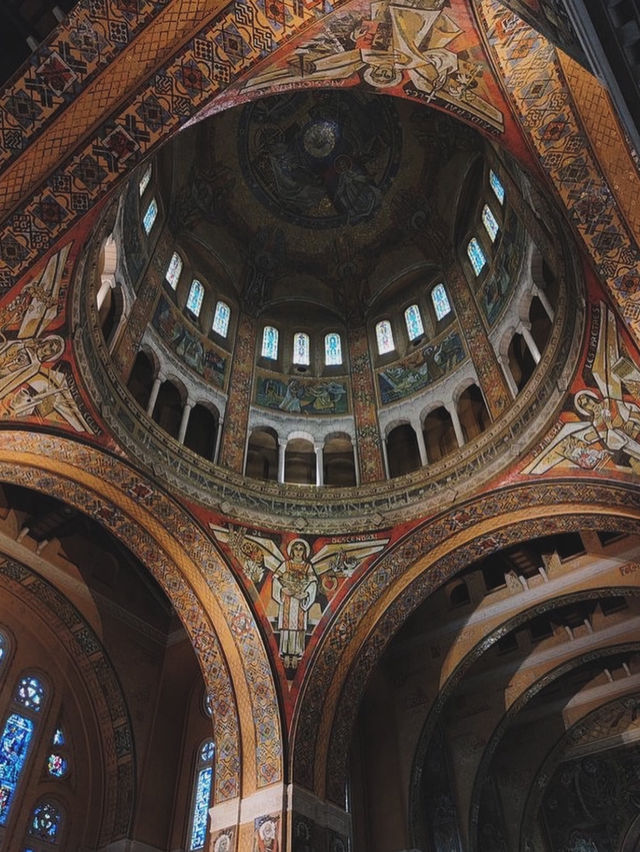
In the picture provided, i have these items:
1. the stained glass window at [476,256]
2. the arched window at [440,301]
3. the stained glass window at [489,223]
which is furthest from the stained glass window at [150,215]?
the stained glass window at [489,223]

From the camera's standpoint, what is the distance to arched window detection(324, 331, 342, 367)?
1684cm

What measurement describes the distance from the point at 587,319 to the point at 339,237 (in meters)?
8.44

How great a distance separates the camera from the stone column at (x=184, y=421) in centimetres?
1369

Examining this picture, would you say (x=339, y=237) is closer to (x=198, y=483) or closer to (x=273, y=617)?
(x=198, y=483)

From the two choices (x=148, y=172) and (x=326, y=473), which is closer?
(x=148, y=172)

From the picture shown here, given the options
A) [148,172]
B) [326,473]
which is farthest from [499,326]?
[148,172]

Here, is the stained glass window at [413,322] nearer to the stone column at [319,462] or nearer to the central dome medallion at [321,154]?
the central dome medallion at [321,154]

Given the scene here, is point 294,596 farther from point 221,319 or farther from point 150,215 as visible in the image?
point 150,215

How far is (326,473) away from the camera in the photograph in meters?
15.7

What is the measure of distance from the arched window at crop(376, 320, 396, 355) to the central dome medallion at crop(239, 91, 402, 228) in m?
2.72

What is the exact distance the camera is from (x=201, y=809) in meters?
13.8

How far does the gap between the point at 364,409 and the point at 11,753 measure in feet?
31.5

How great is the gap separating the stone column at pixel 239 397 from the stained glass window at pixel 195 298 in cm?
110

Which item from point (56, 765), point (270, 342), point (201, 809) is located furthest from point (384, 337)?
point (56, 765)
